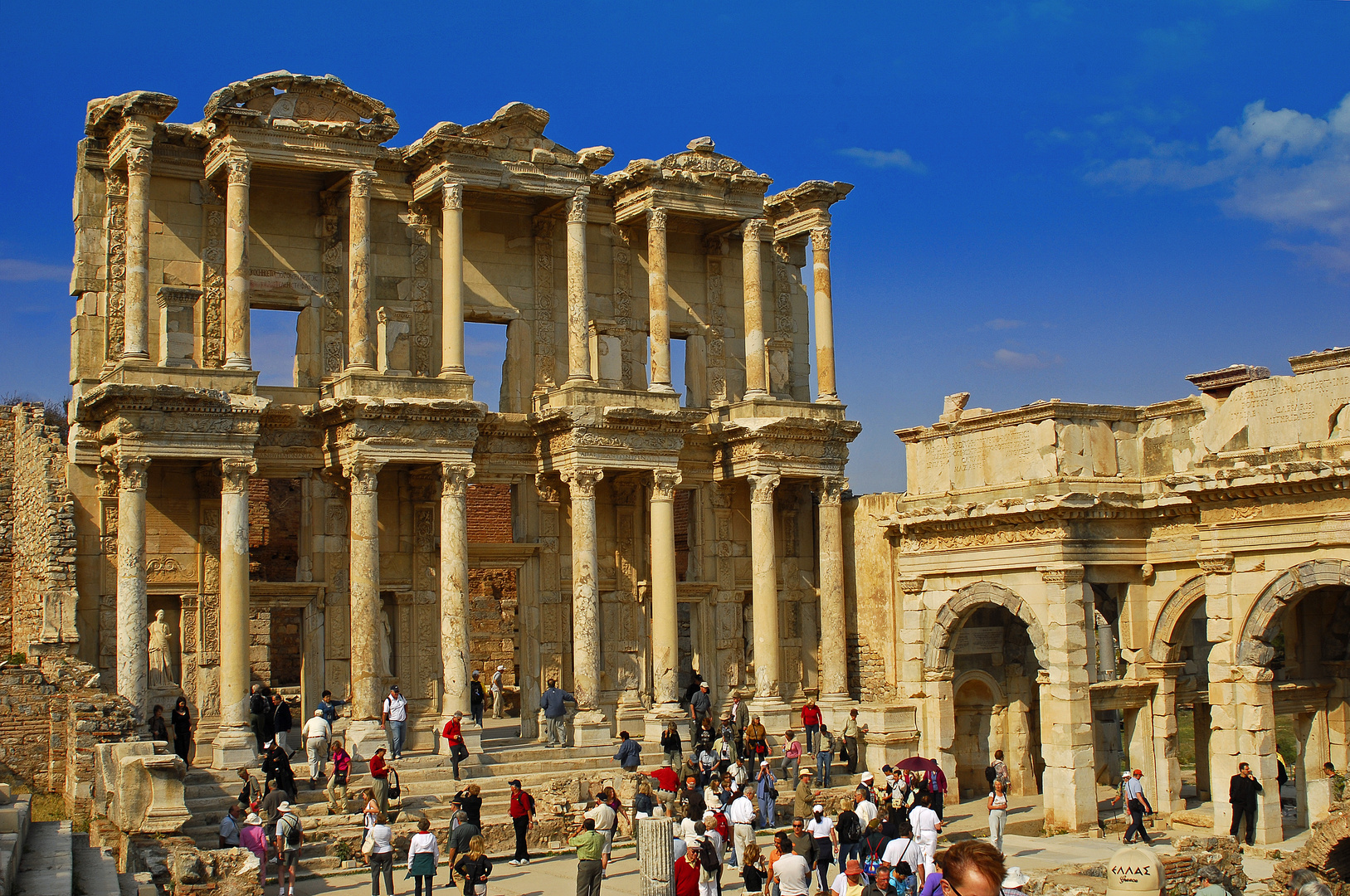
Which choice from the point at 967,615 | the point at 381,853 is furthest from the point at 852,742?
the point at 381,853

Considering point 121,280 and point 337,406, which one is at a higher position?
point 121,280

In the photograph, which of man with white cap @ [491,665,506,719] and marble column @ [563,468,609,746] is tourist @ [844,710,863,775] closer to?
marble column @ [563,468,609,746]

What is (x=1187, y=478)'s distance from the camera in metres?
22.8

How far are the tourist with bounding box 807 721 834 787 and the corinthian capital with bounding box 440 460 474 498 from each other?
7.53 meters

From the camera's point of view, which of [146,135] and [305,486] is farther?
[305,486]

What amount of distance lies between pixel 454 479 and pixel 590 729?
498cm

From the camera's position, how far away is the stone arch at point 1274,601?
21.2 m

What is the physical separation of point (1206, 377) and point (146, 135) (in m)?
17.3

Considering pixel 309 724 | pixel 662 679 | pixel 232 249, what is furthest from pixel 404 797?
pixel 232 249

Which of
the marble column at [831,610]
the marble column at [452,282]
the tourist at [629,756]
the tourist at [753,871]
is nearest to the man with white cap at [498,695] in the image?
the marble column at [831,610]

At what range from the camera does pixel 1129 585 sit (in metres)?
25.1

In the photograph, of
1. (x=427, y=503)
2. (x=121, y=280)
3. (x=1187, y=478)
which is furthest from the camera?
(x=427, y=503)

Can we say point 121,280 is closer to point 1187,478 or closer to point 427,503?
point 427,503

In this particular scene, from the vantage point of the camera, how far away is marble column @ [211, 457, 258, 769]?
79.2ft
